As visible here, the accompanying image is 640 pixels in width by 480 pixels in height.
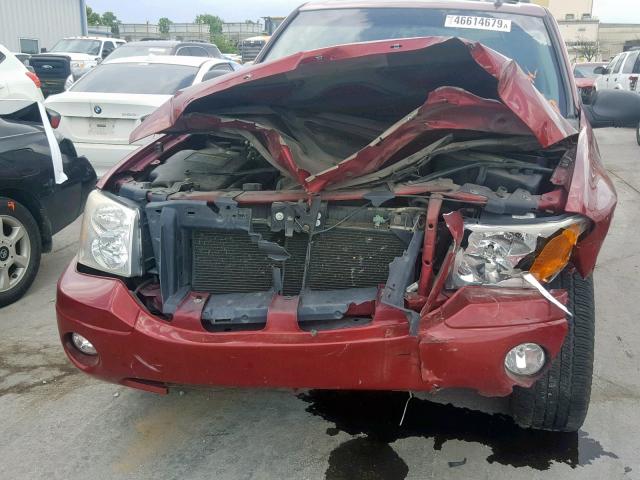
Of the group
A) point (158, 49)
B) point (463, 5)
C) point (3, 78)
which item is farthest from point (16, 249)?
point (158, 49)

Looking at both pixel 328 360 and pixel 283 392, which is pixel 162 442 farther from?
pixel 328 360

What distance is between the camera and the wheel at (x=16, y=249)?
4410mm

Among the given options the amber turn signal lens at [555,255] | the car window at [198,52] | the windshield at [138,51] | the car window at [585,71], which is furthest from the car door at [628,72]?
the amber turn signal lens at [555,255]

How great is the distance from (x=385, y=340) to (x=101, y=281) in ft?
3.79

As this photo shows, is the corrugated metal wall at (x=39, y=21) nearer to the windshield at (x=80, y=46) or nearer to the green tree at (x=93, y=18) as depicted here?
the windshield at (x=80, y=46)

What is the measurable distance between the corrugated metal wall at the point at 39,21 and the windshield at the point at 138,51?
16.5 m

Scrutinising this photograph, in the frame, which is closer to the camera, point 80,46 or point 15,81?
point 15,81

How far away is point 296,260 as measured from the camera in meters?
2.65

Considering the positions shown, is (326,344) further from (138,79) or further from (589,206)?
(138,79)

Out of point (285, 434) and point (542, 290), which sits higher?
point (542, 290)

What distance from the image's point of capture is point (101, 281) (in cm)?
259

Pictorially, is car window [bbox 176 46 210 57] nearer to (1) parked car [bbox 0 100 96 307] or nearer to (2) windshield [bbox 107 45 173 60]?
(2) windshield [bbox 107 45 173 60]

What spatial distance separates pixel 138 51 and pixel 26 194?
805cm

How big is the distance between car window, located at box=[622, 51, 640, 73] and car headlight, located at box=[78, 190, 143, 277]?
15.9m
